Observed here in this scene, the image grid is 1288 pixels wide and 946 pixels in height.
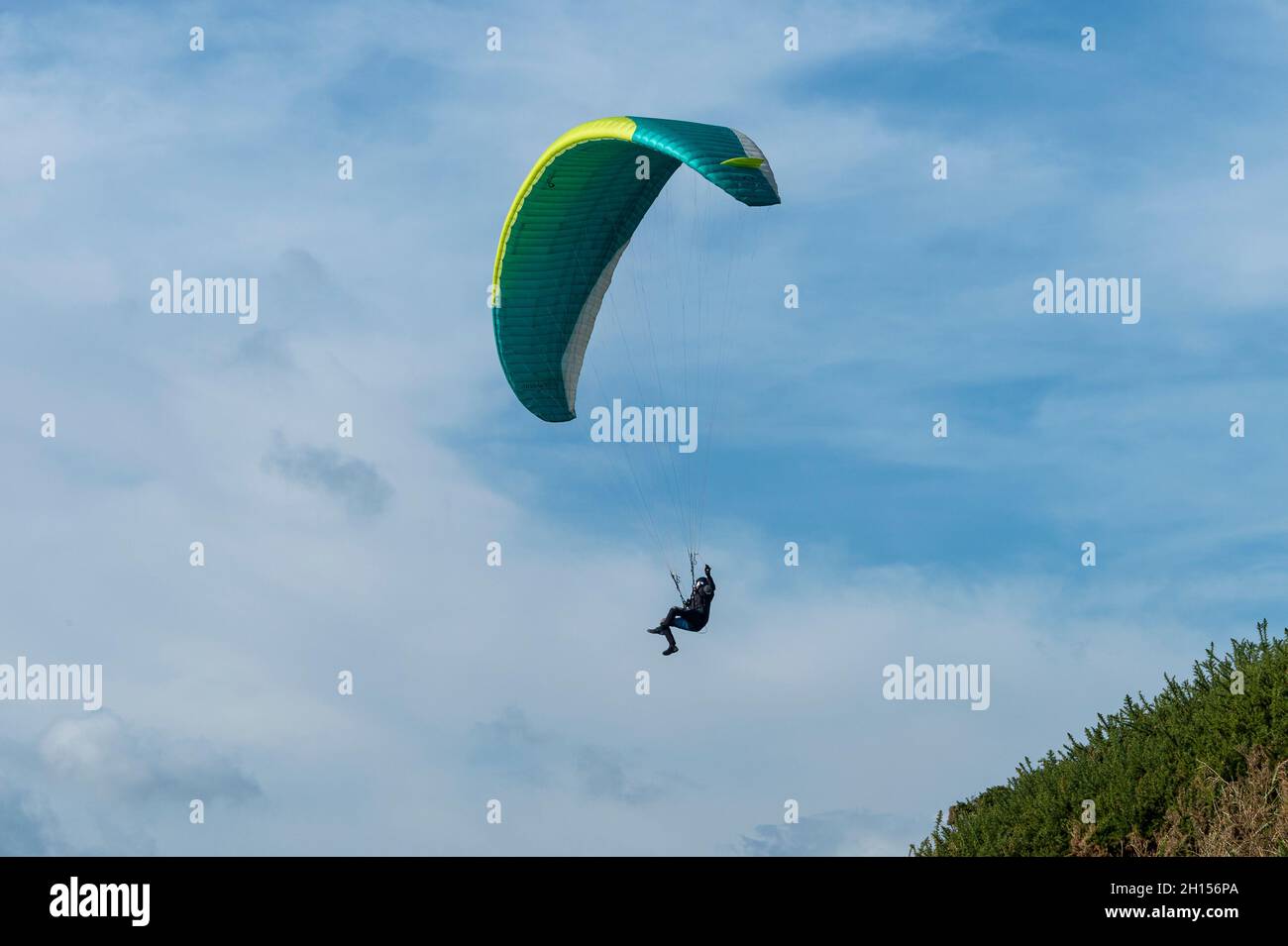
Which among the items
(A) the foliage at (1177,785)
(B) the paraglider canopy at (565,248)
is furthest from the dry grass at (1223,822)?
(B) the paraglider canopy at (565,248)

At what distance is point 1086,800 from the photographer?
21.1 metres

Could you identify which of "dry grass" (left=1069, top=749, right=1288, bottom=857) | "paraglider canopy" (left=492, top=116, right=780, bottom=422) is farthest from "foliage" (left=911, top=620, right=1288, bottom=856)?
"paraglider canopy" (left=492, top=116, right=780, bottom=422)

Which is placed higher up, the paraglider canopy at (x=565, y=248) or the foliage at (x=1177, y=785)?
the paraglider canopy at (x=565, y=248)

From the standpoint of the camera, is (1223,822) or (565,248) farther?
(565,248)

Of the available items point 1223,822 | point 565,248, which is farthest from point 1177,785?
point 565,248

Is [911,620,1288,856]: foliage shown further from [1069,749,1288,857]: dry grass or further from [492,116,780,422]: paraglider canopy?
[492,116,780,422]: paraglider canopy

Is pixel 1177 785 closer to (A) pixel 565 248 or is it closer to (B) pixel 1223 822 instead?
(B) pixel 1223 822

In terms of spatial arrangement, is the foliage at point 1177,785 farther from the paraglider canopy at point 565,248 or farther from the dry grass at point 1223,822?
the paraglider canopy at point 565,248

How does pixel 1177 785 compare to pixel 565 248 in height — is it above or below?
below

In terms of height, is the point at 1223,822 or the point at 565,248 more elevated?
the point at 565,248
